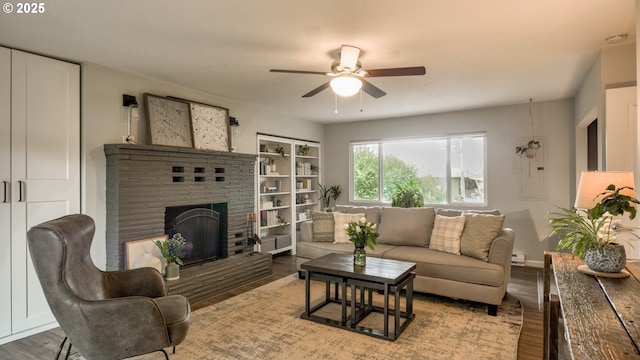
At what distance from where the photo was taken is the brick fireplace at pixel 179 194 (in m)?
3.55

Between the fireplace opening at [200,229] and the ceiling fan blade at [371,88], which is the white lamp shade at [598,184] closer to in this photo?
the ceiling fan blade at [371,88]

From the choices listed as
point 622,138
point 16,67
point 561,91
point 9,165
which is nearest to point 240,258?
point 9,165

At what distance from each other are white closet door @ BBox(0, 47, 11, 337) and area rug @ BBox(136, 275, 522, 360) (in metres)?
1.46

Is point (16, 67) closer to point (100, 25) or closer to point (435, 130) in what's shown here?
point (100, 25)

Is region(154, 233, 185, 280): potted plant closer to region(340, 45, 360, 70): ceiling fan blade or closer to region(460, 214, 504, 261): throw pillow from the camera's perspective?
region(340, 45, 360, 70): ceiling fan blade

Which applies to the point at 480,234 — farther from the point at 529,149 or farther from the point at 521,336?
the point at 529,149

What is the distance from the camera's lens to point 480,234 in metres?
3.75

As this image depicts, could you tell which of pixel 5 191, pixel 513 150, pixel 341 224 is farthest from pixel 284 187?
pixel 5 191

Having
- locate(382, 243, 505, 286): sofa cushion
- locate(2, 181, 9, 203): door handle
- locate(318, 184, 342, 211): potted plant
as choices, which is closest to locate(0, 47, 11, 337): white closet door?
locate(2, 181, 9, 203): door handle

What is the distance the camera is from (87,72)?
346cm

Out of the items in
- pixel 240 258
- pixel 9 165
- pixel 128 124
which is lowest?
pixel 240 258

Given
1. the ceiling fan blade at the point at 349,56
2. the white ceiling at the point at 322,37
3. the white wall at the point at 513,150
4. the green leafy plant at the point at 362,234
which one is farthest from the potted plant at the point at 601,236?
the white wall at the point at 513,150

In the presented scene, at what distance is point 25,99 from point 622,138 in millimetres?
5097

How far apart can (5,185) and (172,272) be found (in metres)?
1.62
